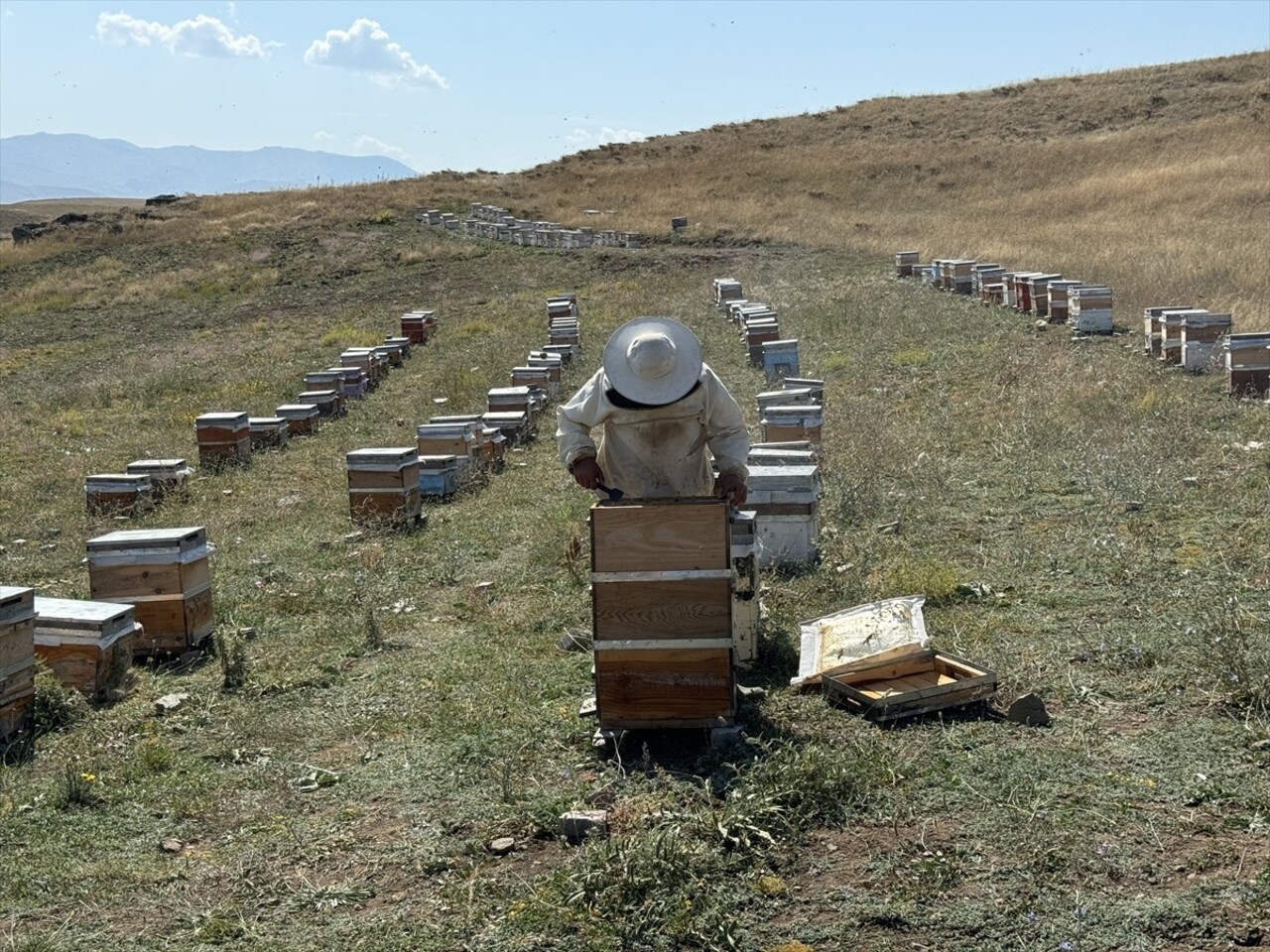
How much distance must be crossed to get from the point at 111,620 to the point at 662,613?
331cm

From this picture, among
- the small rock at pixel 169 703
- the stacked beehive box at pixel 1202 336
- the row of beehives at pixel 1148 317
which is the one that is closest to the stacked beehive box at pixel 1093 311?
the row of beehives at pixel 1148 317

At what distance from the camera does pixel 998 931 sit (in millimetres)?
4074

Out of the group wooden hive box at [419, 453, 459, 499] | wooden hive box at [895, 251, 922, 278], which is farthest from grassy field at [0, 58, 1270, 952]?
wooden hive box at [895, 251, 922, 278]

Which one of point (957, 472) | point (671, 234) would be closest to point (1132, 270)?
point (957, 472)

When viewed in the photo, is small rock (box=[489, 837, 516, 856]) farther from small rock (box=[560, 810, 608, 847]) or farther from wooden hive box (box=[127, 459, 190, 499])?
wooden hive box (box=[127, 459, 190, 499])

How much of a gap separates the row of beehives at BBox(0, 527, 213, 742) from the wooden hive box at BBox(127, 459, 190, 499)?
15.2 ft

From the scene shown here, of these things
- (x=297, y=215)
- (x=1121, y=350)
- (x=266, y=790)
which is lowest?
(x=266, y=790)

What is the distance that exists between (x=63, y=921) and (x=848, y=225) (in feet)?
121

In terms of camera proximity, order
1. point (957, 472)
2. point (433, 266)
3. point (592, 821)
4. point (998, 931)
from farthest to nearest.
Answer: point (433, 266) < point (957, 472) < point (592, 821) < point (998, 931)

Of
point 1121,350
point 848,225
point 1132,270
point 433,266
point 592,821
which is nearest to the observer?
point 592,821

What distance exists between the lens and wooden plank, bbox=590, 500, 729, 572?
18.6 feet

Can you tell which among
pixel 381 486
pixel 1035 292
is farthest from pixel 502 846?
pixel 1035 292

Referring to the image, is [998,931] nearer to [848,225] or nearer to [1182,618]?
[1182,618]

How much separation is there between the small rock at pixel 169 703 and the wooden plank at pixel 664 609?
8.61 ft
